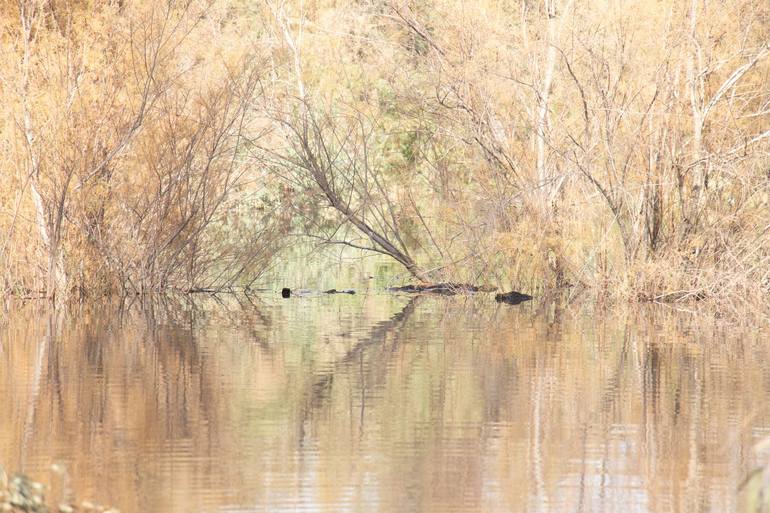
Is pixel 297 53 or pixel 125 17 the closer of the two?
pixel 125 17

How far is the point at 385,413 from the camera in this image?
995cm

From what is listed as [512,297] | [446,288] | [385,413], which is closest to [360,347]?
[385,413]

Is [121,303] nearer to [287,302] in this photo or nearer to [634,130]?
[287,302]

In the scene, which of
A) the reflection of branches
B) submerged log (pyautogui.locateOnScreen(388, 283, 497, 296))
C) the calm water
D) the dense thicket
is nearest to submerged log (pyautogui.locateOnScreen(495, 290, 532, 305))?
the dense thicket

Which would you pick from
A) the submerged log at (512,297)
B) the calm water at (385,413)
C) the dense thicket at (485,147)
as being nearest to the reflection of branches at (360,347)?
the calm water at (385,413)

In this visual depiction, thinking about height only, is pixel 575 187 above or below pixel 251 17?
below

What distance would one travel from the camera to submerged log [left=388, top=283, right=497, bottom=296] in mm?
21594

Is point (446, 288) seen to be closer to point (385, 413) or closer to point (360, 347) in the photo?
point (360, 347)

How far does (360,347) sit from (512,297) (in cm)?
660

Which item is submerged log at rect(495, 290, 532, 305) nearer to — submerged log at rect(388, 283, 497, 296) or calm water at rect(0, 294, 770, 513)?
submerged log at rect(388, 283, 497, 296)

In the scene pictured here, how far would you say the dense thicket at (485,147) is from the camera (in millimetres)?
18812

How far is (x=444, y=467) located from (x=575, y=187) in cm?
1281

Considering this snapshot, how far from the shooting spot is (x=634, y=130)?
757 inches

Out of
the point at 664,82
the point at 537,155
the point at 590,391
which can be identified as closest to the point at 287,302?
the point at 537,155
